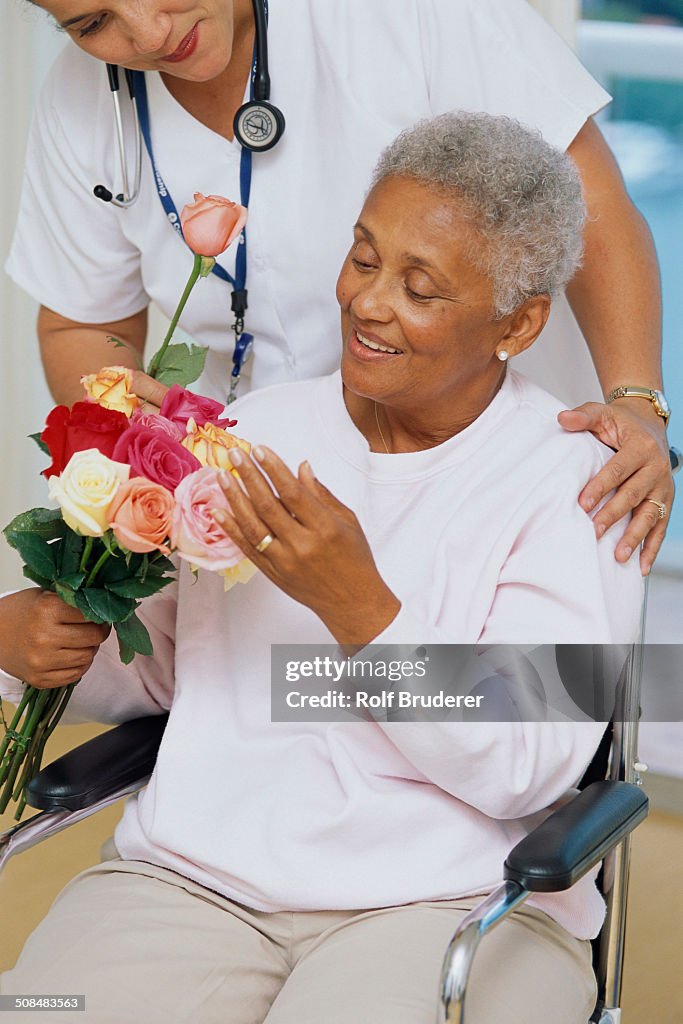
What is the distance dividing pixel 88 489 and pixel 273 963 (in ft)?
2.01

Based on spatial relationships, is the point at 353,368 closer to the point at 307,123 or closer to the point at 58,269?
the point at 307,123

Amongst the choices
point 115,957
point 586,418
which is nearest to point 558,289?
point 586,418

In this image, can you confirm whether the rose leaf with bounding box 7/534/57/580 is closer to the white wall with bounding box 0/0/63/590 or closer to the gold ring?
the gold ring

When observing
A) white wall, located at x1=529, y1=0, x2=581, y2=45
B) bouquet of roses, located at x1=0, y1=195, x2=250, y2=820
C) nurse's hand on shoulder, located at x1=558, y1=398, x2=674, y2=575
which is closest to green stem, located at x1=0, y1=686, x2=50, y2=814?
bouquet of roses, located at x1=0, y1=195, x2=250, y2=820

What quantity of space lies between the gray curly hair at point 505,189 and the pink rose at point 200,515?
0.45 m

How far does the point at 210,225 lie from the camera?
4.83 ft

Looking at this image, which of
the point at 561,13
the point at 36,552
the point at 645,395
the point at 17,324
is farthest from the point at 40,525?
the point at 17,324

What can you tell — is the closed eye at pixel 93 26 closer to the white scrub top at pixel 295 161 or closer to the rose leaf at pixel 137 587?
the white scrub top at pixel 295 161

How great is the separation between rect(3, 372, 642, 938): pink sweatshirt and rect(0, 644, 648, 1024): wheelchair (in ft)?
0.16

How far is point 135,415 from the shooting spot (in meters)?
1.43

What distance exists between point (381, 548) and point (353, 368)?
0.23 m

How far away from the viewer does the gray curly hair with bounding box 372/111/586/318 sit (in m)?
1.55

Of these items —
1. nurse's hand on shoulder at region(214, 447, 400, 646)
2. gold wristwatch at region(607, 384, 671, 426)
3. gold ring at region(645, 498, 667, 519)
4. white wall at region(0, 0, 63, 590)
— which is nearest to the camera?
nurse's hand on shoulder at region(214, 447, 400, 646)

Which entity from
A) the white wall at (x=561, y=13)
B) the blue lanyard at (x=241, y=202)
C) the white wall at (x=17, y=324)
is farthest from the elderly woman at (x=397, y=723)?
the white wall at (x=17, y=324)
